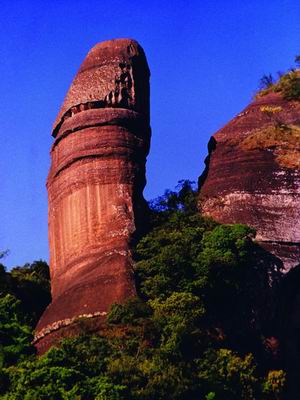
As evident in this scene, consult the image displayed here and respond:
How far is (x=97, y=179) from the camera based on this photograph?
33.6 meters

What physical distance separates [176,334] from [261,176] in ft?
27.5

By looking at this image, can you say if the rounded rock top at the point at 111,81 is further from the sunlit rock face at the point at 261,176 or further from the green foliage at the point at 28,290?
the green foliage at the point at 28,290

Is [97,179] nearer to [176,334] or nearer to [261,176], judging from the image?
[261,176]

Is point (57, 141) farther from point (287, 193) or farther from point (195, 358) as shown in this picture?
point (195, 358)

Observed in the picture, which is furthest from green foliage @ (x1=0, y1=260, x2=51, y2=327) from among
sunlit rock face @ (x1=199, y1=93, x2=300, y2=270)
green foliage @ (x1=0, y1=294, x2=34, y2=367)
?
sunlit rock face @ (x1=199, y1=93, x2=300, y2=270)

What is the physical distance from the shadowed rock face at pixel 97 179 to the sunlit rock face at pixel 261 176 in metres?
2.71

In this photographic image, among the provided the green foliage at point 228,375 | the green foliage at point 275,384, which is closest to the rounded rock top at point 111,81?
the green foliage at point 228,375

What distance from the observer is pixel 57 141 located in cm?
3528

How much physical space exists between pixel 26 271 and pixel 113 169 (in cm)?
546

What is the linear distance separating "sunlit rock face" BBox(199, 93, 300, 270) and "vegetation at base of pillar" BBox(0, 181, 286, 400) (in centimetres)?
112

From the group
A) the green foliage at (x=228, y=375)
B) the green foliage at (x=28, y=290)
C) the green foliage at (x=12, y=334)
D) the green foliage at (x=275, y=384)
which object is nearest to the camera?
the green foliage at (x=228, y=375)

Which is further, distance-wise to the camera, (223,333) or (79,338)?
(223,333)

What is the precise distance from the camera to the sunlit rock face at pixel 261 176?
112ft

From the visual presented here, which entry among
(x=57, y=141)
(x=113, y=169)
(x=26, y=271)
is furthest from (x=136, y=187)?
(x=26, y=271)
